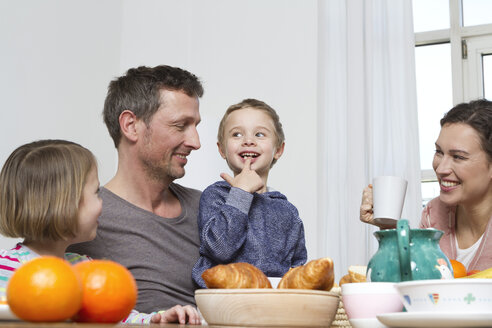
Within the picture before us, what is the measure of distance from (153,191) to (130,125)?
22 centimetres

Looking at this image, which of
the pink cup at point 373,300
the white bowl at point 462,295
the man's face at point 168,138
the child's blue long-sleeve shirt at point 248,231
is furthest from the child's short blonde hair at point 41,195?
the white bowl at point 462,295

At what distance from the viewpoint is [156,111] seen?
1.85 m

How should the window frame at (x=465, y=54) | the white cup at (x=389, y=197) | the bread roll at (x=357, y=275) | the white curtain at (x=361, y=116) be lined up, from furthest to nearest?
1. the window frame at (x=465, y=54)
2. the white curtain at (x=361, y=116)
3. the white cup at (x=389, y=197)
4. the bread roll at (x=357, y=275)

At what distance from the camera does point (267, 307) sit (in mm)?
854

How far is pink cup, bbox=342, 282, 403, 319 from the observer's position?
2.96ft

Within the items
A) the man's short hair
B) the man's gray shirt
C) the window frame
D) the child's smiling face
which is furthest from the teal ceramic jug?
the window frame

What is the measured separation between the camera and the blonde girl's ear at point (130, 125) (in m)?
1.87

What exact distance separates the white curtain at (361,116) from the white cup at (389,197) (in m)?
1.77

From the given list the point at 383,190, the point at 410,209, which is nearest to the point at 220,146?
the point at 383,190

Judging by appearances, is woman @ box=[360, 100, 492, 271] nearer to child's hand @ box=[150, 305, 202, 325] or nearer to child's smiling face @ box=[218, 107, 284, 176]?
child's smiling face @ box=[218, 107, 284, 176]

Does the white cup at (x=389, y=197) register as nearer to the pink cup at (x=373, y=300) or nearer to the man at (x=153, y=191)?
the pink cup at (x=373, y=300)

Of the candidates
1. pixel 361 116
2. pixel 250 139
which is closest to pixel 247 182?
pixel 250 139

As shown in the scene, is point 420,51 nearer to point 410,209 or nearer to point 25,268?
point 410,209

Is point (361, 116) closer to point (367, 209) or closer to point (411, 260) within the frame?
point (367, 209)
